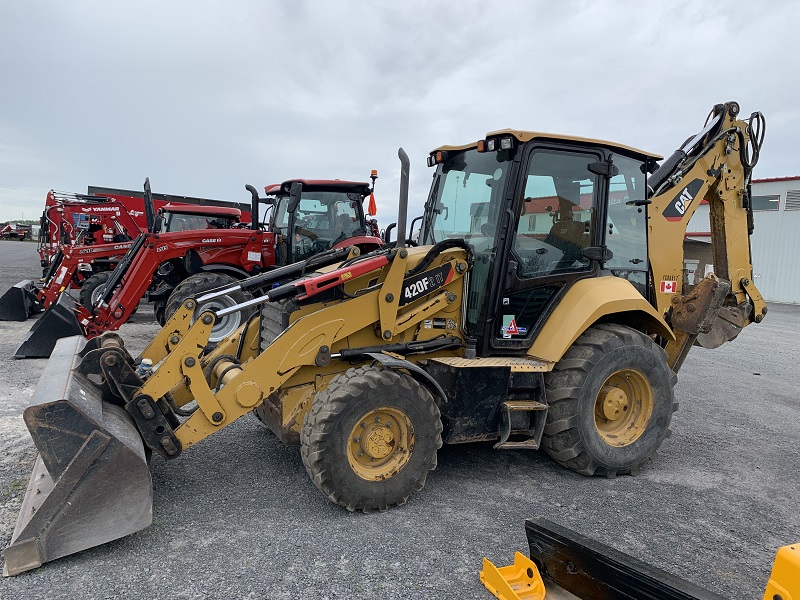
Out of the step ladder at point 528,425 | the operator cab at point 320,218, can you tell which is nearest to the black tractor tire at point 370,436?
the step ladder at point 528,425

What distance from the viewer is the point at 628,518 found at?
3705 mm

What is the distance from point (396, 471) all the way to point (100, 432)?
5.59 ft

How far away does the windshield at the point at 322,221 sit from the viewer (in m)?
9.60

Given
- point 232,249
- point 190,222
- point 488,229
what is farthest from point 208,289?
point 488,229

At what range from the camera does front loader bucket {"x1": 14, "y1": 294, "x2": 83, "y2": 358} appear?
7.68 meters

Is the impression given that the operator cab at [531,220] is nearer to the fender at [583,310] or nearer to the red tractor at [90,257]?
the fender at [583,310]

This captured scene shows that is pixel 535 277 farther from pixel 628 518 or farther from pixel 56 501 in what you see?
pixel 56 501

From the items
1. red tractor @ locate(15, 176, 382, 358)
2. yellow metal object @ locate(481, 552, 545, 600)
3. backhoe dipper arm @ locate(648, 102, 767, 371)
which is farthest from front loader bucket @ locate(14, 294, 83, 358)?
backhoe dipper arm @ locate(648, 102, 767, 371)

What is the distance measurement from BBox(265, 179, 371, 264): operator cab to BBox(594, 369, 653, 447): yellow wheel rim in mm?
6079

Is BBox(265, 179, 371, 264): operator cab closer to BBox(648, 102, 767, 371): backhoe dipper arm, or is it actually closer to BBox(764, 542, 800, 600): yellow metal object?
BBox(648, 102, 767, 371): backhoe dipper arm

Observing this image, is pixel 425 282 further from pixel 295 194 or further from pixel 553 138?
pixel 295 194

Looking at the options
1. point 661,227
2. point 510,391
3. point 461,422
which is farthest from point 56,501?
point 661,227

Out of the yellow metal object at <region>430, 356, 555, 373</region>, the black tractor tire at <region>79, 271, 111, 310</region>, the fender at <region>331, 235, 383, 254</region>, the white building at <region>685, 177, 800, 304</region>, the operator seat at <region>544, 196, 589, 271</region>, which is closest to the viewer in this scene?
the yellow metal object at <region>430, 356, 555, 373</region>

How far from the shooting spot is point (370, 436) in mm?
3623
